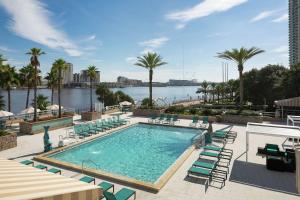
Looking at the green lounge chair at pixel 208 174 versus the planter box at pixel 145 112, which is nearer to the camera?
the green lounge chair at pixel 208 174

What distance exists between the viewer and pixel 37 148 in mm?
14406

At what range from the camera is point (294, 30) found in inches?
4867

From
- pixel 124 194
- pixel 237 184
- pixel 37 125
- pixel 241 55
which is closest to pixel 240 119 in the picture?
pixel 241 55

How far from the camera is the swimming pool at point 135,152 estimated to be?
465 inches

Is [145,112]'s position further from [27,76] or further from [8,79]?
[27,76]

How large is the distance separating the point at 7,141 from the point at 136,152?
8.26 meters

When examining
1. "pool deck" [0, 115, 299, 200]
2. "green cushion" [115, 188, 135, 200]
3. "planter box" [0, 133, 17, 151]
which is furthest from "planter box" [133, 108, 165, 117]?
"green cushion" [115, 188, 135, 200]

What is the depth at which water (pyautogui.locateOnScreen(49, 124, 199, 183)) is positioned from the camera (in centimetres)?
1184

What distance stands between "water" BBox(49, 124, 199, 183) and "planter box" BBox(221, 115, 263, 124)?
5.09 m

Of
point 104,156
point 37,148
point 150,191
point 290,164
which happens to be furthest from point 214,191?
point 37,148

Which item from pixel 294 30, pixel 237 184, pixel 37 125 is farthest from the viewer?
pixel 294 30

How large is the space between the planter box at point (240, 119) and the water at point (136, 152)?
509cm

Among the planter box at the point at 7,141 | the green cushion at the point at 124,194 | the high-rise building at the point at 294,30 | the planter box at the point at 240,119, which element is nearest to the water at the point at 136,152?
the green cushion at the point at 124,194

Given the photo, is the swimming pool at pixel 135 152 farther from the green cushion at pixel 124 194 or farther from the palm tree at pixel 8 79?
the palm tree at pixel 8 79
